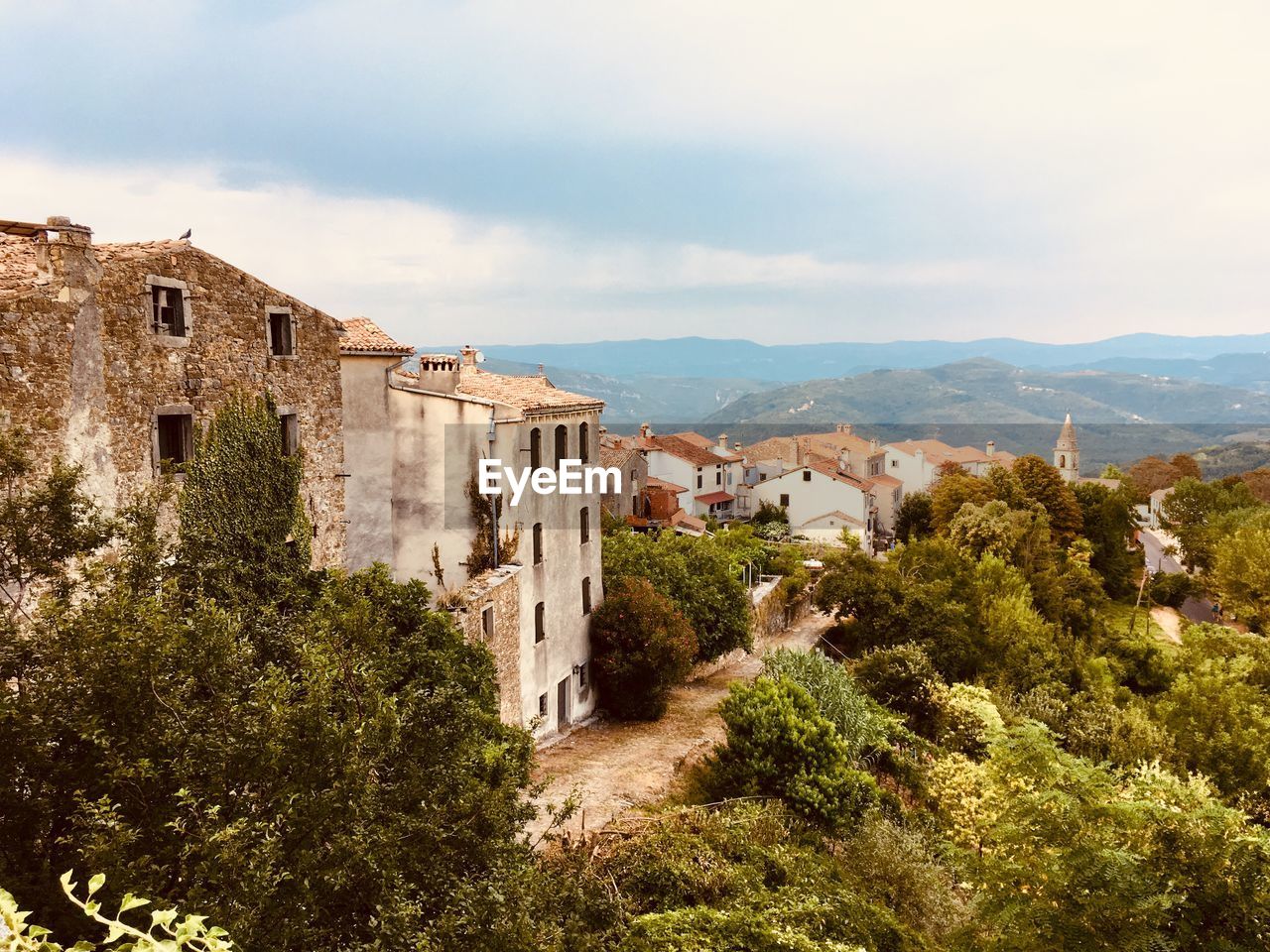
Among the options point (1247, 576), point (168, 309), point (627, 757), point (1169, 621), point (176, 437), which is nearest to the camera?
point (168, 309)

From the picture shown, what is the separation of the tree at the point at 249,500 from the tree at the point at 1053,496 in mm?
63692

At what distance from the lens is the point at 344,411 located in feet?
70.2

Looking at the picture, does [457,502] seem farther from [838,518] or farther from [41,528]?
[838,518]

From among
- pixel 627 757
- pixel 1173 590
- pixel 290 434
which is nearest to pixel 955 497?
pixel 1173 590

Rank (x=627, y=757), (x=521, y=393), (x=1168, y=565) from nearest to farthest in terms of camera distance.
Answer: (x=627, y=757), (x=521, y=393), (x=1168, y=565)

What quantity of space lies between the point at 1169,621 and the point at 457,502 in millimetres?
65145

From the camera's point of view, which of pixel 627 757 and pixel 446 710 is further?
pixel 627 757

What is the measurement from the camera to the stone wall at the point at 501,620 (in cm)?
1945

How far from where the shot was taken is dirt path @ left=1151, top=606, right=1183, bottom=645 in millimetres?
61756

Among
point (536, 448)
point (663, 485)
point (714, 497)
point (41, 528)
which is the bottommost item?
point (714, 497)

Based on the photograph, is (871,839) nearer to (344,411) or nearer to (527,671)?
(527,671)

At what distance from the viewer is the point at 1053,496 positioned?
7012cm

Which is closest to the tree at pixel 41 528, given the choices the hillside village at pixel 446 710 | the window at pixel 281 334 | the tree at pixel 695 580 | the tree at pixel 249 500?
the hillside village at pixel 446 710

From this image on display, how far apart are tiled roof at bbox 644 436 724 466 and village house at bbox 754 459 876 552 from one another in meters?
8.86
